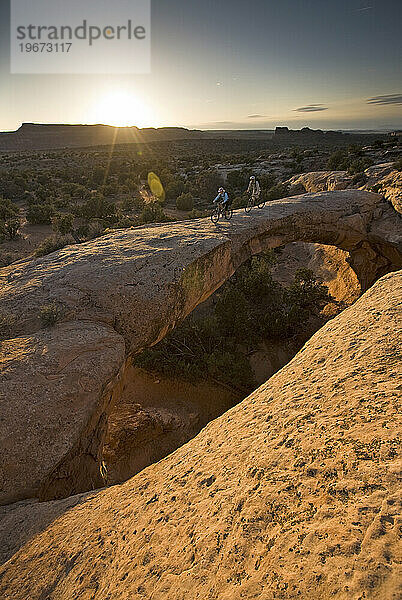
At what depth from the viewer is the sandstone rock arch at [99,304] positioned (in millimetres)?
5059

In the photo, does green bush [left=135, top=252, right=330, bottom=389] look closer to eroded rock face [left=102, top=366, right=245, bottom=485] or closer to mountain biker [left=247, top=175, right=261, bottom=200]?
eroded rock face [left=102, top=366, right=245, bottom=485]

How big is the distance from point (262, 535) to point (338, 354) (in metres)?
3.18

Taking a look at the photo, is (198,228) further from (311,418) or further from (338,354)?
(311,418)

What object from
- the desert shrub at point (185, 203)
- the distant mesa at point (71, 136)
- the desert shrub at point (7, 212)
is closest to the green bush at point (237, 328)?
the desert shrub at point (185, 203)

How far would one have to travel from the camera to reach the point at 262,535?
283 centimetres

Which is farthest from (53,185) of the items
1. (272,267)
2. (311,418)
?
(311,418)

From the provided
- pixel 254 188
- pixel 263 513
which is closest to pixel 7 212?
pixel 254 188

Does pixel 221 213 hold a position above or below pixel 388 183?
below

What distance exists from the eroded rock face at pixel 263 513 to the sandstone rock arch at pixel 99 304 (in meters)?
1.01

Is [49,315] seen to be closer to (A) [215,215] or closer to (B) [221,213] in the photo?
(A) [215,215]

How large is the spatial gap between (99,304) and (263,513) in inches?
224

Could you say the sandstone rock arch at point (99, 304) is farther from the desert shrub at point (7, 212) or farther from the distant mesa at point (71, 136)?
the distant mesa at point (71, 136)

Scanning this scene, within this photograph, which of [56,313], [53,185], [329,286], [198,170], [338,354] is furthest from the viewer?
[198,170]

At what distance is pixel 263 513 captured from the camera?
3.01 metres
